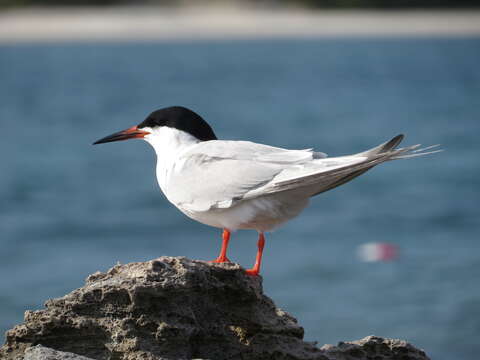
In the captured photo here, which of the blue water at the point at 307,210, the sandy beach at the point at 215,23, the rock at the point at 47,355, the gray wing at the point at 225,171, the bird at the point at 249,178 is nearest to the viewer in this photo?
the rock at the point at 47,355

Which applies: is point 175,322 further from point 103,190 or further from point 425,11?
point 425,11

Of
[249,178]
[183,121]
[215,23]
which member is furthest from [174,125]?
[215,23]

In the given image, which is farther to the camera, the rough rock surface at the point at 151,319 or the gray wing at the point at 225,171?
the gray wing at the point at 225,171

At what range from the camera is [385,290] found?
10.1 meters

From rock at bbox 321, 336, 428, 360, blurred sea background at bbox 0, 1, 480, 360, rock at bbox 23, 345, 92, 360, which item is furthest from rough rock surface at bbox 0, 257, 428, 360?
blurred sea background at bbox 0, 1, 480, 360

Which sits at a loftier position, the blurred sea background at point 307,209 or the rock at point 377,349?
the blurred sea background at point 307,209

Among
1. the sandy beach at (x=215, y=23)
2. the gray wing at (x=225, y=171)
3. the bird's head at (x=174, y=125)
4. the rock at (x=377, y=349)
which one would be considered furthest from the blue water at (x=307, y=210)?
the sandy beach at (x=215, y=23)

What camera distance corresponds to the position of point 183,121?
15.2ft

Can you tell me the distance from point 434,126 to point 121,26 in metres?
41.2

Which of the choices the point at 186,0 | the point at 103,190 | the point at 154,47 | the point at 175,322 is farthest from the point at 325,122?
the point at 186,0

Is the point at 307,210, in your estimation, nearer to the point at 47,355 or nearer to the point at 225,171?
the point at 225,171

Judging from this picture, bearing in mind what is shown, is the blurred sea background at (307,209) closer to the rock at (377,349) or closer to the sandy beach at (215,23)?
the rock at (377,349)

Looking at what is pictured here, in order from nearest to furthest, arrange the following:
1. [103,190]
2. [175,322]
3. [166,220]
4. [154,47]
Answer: [175,322], [166,220], [103,190], [154,47]

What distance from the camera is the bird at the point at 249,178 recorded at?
13.2ft
